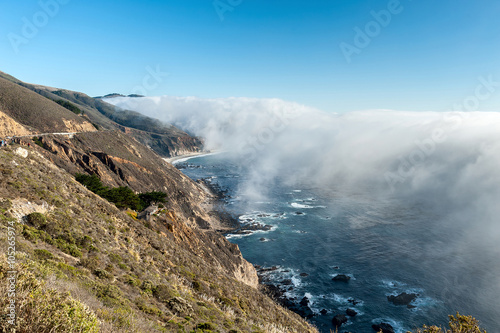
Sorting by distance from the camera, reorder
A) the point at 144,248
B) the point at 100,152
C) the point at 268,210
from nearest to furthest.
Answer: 1. the point at 144,248
2. the point at 100,152
3. the point at 268,210

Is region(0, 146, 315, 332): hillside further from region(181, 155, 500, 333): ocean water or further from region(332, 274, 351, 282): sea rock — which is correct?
region(332, 274, 351, 282): sea rock

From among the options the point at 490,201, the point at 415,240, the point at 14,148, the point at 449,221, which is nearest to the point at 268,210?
the point at 415,240

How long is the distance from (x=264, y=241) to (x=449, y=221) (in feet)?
229

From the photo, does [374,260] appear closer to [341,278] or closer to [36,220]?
[341,278]

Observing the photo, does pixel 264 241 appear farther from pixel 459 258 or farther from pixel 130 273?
pixel 130 273

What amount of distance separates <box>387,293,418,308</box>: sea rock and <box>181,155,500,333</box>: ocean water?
2.78 ft

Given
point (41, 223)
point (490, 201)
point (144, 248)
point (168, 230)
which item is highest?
point (41, 223)

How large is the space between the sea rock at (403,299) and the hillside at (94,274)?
28.5 m

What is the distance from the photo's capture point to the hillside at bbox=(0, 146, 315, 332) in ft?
24.5

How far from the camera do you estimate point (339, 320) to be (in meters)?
42.5

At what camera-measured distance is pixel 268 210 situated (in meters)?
101

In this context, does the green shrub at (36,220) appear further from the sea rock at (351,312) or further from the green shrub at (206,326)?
the sea rock at (351,312)

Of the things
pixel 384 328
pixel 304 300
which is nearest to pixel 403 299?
pixel 384 328

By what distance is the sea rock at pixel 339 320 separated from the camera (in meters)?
42.2
